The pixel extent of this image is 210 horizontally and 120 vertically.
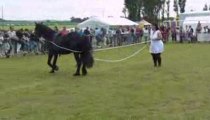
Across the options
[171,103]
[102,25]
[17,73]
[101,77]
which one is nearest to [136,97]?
[171,103]

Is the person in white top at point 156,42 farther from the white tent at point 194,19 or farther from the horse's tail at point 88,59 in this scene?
the white tent at point 194,19

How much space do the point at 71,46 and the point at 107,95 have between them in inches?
214

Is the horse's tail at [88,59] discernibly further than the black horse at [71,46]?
No

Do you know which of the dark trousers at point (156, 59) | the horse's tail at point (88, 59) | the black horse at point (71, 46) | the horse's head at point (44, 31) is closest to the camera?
the horse's tail at point (88, 59)

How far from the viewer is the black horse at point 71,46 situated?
16906 mm

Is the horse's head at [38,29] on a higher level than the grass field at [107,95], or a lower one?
higher

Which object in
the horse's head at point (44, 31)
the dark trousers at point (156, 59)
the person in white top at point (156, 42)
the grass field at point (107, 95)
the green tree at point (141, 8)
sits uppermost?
the green tree at point (141, 8)

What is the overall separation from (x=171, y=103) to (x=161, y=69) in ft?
28.0

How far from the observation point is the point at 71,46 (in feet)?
57.4

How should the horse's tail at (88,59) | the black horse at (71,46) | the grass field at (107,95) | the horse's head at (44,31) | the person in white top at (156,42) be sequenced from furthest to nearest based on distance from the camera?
the person in white top at (156,42)
the horse's head at (44,31)
the black horse at (71,46)
the horse's tail at (88,59)
the grass field at (107,95)

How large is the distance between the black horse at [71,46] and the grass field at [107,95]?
0.54 m

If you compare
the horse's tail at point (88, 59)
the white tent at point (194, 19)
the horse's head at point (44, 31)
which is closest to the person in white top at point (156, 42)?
the horse's tail at point (88, 59)

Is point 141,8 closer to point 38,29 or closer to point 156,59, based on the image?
point 156,59

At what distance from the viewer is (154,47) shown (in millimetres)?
19875
